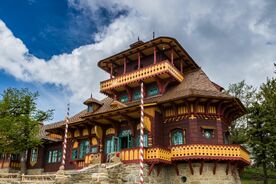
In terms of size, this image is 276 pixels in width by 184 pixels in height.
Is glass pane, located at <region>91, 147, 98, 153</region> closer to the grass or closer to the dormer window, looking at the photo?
the dormer window

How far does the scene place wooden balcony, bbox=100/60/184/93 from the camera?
984 inches

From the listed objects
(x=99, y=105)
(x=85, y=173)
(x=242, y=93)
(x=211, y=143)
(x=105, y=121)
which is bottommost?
(x=85, y=173)

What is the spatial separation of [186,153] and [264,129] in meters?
12.3

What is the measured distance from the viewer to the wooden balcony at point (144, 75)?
25000mm

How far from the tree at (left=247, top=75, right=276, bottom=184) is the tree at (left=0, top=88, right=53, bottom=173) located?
2056cm

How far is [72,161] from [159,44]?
1307cm

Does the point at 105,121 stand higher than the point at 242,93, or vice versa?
the point at 242,93

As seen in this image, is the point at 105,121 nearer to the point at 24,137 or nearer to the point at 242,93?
the point at 24,137

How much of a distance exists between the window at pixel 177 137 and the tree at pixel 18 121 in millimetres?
14310

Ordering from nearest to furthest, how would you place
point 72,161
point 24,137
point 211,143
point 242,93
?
point 211,143
point 72,161
point 24,137
point 242,93

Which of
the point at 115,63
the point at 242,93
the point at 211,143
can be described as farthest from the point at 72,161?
the point at 242,93

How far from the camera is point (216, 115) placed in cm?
2311

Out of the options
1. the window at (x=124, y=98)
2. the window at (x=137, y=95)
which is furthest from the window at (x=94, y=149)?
the window at (x=137, y=95)

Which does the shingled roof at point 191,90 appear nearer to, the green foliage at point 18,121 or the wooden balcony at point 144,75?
the wooden balcony at point 144,75
